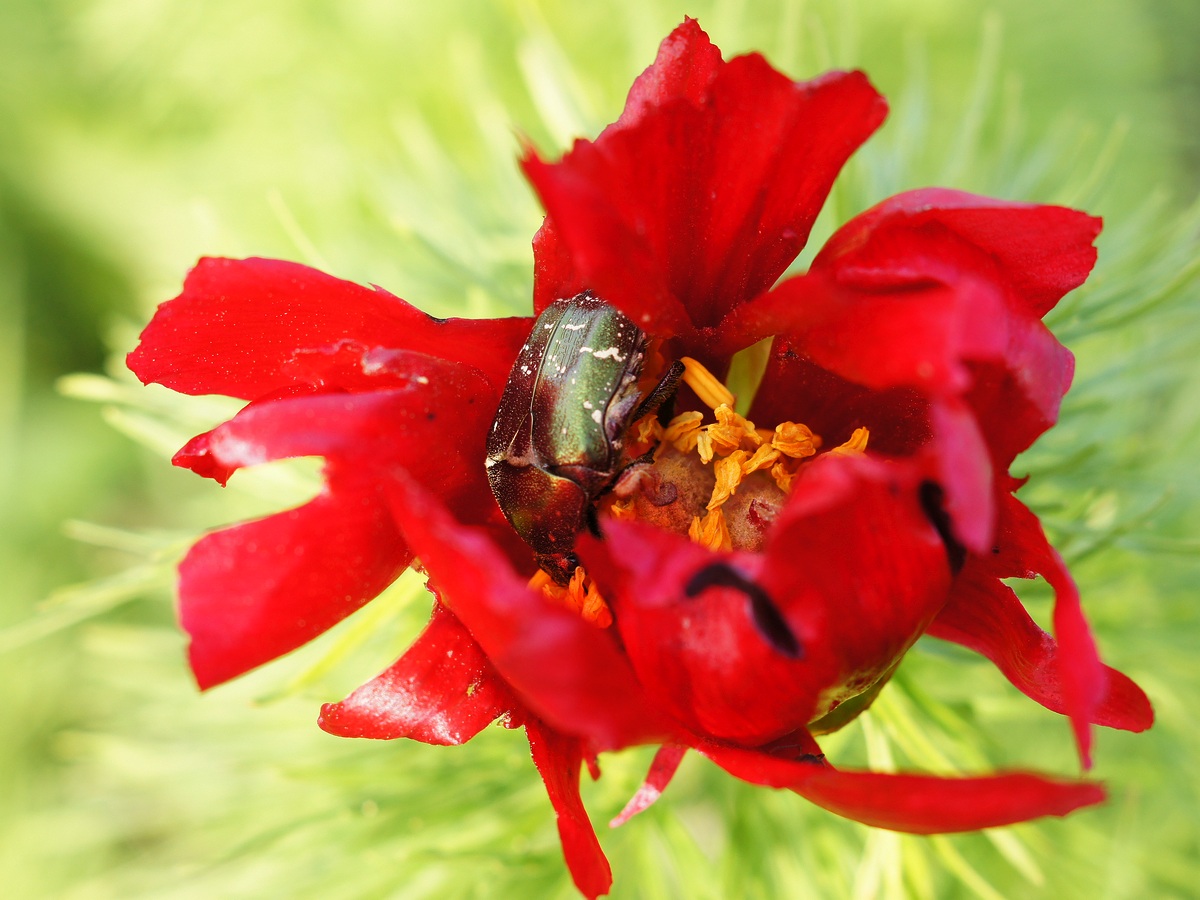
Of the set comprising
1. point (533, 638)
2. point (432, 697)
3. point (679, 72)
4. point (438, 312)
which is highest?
point (679, 72)

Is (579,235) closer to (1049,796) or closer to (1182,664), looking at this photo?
(1049,796)

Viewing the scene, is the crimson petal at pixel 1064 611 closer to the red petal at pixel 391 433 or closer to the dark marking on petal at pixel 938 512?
the dark marking on petal at pixel 938 512

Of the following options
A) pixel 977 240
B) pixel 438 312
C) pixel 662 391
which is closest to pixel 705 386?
pixel 662 391

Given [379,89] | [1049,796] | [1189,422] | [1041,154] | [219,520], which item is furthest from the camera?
[379,89]

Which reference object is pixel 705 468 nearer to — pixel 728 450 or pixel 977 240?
pixel 728 450

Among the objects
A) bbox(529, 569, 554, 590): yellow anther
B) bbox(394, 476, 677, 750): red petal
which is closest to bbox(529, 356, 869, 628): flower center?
bbox(529, 569, 554, 590): yellow anther

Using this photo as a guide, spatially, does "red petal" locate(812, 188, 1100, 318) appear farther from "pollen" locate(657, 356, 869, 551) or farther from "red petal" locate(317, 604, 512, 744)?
"red petal" locate(317, 604, 512, 744)

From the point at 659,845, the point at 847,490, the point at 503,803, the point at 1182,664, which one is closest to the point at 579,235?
the point at 847,490
